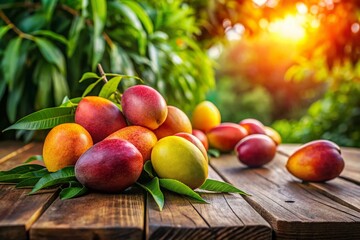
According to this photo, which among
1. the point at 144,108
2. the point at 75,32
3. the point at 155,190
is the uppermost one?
the point at 75,32

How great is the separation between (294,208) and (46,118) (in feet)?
1.86

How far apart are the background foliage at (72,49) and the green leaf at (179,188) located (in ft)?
3.03

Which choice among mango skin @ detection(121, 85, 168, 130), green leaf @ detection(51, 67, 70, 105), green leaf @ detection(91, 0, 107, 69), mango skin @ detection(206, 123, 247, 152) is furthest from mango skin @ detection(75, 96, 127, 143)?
green leaf @ detection(51, 67, 70, 105)

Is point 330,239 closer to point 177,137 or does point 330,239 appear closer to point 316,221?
point 316,221

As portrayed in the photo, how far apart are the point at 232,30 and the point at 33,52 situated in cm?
155

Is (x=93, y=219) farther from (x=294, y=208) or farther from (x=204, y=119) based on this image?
(x=204, y=119)

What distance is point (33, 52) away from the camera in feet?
6.59

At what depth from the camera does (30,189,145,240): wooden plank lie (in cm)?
70

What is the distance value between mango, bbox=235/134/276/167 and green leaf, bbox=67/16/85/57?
A: 2.62 ft

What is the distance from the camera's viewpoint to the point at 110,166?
35.1 inches

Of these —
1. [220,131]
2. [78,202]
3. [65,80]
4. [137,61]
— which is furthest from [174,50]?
[78,202]

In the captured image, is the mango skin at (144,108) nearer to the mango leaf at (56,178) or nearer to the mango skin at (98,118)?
the mango skin at (98,118)

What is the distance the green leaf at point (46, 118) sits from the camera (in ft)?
3.40

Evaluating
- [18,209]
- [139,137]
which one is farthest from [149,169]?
[18,209]
